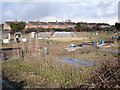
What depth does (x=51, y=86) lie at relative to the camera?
4977 mm

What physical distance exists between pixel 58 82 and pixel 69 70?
55.8 inches

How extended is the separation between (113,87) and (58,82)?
199 cm

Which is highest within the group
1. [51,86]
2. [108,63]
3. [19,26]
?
[19,26]

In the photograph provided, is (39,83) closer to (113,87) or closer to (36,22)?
(113,87)

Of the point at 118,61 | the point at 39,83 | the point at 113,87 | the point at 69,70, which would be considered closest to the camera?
the point at 113,87

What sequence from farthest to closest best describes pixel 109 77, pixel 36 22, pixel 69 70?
pixel 36 22, pixel 69 70, pixel 109 77

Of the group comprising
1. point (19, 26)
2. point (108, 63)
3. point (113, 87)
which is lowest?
point (113, 87)

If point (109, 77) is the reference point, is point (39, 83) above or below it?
below

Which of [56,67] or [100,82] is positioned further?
[56,67]

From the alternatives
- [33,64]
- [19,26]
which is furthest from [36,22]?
[33,64]

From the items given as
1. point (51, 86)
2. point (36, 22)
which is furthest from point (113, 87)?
point (36, 22)

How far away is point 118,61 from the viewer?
488 centimetres

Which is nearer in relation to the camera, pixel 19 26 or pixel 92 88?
pixel 92 88

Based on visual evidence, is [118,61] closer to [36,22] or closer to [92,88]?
[92,88]
